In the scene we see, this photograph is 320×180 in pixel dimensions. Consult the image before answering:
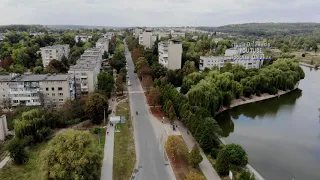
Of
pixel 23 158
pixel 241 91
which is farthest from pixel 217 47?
pixel 23 158

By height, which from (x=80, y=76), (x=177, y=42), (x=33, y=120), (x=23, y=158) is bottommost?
(x=23, y=158)

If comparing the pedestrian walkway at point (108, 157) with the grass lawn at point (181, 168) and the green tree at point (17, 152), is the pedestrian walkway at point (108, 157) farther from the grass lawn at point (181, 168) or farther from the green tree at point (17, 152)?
the green tree at point (17, 152)

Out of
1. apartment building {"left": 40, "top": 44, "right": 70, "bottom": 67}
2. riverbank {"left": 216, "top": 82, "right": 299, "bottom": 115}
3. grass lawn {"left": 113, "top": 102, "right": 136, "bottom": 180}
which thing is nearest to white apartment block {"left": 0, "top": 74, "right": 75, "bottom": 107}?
grass lawn {"left": 113, "top": 102, "right": 136, "bottom": 180}

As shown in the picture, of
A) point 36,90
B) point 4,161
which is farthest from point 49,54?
point 4,161

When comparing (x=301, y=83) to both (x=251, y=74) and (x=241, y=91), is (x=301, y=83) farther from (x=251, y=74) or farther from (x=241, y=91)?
(x=241, y=91)

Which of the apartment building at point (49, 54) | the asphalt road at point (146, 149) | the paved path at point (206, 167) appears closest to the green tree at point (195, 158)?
the paved path at point (206, 167)

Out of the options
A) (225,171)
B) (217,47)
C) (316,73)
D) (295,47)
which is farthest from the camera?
(295,47)
